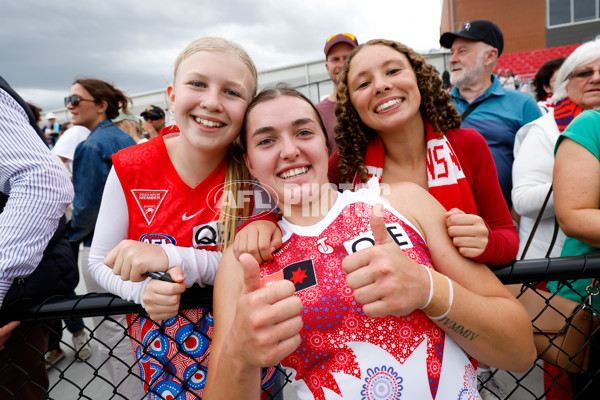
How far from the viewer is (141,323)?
1417 mm

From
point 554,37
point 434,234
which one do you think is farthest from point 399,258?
point 554,37

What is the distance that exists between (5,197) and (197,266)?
78cm

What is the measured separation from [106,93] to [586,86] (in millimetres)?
3464

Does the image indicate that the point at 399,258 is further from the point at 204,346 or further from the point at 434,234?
the point at 204,346

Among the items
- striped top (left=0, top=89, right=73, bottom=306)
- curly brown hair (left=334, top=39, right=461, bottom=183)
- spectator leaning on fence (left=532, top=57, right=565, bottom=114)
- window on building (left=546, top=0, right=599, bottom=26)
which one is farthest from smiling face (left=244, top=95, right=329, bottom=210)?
window on building (left=546, top=0, right=599, bottom=26)

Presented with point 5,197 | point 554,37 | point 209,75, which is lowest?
point 5,197

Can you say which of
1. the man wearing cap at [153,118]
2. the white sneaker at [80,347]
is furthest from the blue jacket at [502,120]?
the man wearing cap at [153,118]

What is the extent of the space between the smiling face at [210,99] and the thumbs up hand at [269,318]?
71 centimetres

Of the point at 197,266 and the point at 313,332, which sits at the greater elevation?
the point at 197,266

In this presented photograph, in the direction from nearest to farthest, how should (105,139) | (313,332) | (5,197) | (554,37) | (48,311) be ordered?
(313,332) < (48,311) < (5,197) < (105,139) < (554,37)

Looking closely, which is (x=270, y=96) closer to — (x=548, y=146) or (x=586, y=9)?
(x=548, y=146)

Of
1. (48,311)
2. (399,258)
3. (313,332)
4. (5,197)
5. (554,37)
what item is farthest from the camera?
(554,37)

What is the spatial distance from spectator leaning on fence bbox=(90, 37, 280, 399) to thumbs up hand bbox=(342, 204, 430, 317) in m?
0.63

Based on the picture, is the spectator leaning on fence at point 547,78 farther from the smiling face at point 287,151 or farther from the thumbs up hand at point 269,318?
the thumbs up hand at point 269,318
